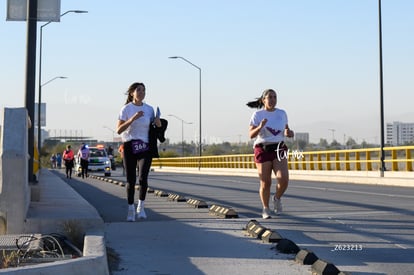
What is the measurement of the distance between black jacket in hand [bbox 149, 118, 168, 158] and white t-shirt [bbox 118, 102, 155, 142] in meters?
0.07

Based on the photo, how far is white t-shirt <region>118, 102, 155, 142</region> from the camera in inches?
430

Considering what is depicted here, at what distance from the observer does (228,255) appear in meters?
7.90

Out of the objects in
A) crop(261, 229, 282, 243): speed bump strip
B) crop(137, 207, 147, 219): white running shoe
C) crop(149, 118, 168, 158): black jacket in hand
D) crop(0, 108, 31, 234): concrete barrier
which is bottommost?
crop(261, 229, 282, 243): speed bump strip

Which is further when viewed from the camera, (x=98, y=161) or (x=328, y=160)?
(x=98, y=161)

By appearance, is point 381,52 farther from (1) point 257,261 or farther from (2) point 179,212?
(1) point 257,261

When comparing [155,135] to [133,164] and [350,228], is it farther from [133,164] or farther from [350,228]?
[350,228]

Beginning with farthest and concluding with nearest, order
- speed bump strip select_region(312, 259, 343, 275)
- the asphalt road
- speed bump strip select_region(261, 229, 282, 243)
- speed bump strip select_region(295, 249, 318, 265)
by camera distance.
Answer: speed bump strip select_region(261, 229, 282, 243)
the asphalt road
speed bump strip select_region(295, 249, 318, 265)
speed bump strip select_region(312, 259, 343, 275)

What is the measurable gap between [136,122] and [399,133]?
46.8 metres

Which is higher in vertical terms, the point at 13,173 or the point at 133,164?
the point at 133,164

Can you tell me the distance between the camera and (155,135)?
11047mm

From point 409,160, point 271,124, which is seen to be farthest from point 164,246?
point 409,160

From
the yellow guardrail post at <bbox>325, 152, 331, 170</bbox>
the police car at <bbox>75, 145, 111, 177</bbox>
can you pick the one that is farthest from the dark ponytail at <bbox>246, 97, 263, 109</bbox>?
the police car at <bbox>75, 145, 111, 177</bbox>

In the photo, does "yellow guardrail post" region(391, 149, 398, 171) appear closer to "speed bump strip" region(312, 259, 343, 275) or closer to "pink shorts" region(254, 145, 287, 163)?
"pink shorts" region(254, 145, 287, 163)

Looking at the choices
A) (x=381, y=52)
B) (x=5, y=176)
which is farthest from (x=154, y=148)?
(x=381, y=52)
